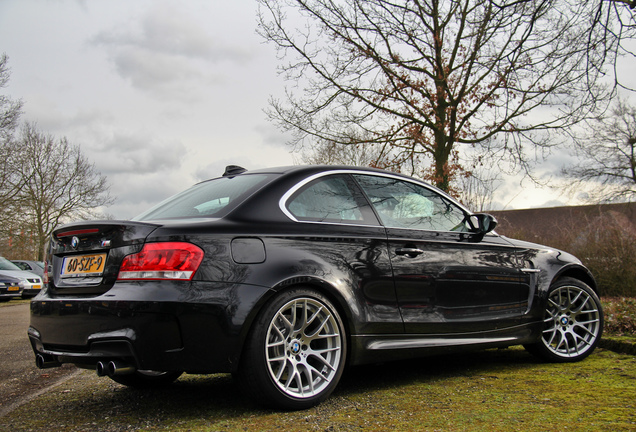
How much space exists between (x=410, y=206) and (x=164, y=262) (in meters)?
2.02

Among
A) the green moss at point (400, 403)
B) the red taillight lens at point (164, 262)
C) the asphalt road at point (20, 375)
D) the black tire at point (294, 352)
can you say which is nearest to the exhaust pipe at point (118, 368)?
the green moss at point (400, 403)

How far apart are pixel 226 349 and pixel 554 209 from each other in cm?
6153

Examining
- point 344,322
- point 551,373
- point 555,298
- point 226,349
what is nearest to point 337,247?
point 344,322

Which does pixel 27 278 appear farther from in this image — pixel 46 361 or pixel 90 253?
pixel 90 253

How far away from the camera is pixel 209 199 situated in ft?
13.1

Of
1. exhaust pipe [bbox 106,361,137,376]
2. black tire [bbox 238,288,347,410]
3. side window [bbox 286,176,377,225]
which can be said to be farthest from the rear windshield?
exhaust pipe [bbox 106,361,137,376]

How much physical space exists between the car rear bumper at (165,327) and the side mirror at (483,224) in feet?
6.92

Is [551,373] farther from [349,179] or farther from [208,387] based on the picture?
[208,387]

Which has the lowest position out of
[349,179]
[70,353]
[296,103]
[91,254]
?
[70,353]

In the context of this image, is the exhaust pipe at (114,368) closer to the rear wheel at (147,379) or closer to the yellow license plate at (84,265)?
the yellow license plate at (84,265)

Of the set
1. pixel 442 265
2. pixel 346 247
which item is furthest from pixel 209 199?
pixel 442 265

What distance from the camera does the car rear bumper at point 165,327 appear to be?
3184mm

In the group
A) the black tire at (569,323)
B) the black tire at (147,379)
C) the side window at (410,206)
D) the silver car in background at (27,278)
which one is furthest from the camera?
the silver car in background at (27,278)

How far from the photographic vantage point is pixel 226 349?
3.29 meters
